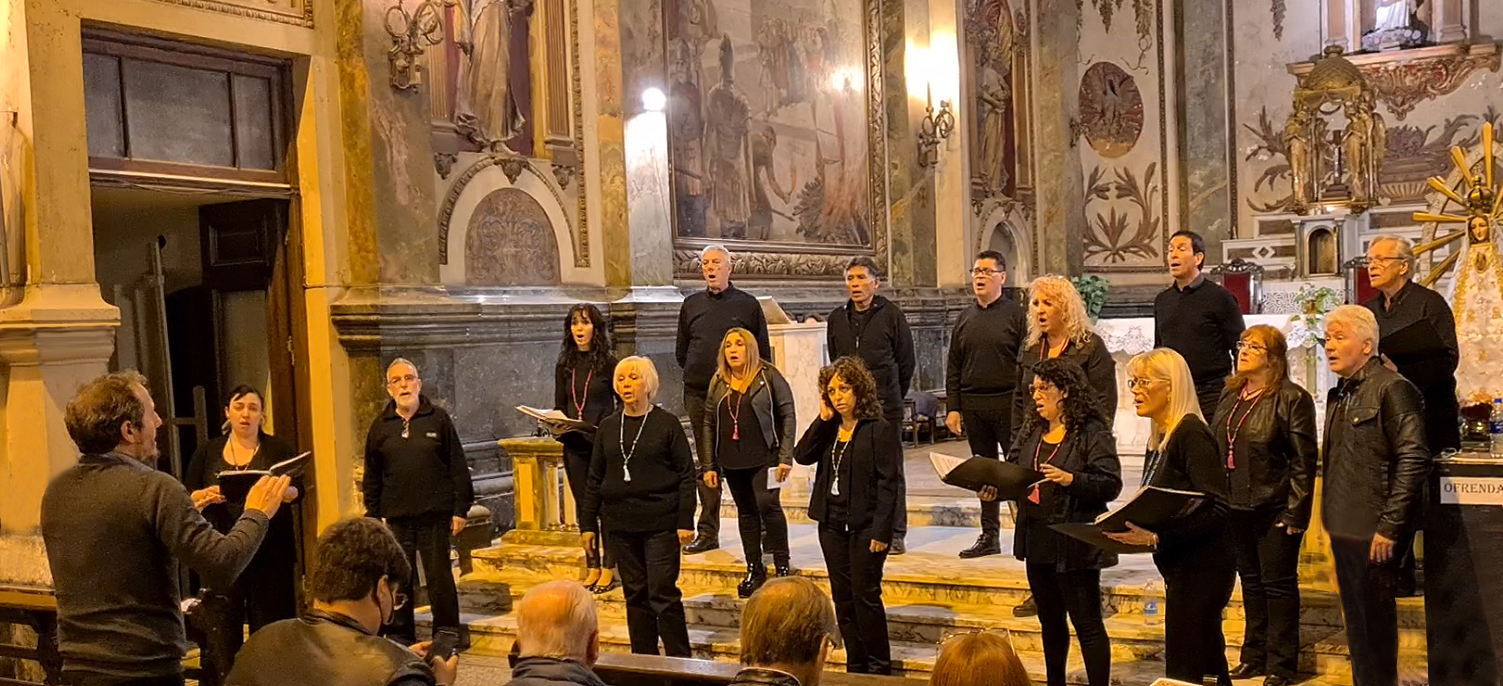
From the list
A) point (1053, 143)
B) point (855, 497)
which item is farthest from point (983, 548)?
point (1053, 143)

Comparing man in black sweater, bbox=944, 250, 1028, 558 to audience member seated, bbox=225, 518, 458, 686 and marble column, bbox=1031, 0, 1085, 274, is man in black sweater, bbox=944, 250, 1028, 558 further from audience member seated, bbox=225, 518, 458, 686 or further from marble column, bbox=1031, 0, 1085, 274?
marble column, bbox=1031, 0, 1085, 274

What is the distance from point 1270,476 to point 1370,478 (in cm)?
41

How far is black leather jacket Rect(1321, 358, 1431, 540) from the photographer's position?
4738 mm

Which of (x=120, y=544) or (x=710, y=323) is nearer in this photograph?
(x=120, y=544)

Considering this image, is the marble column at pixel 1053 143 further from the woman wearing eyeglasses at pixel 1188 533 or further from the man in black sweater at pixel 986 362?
the woman wearing eyeglasses at pixel 1188 533

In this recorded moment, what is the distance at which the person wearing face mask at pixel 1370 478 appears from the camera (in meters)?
4.75

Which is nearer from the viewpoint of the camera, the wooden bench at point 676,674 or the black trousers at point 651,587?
the wooden bench at point 676,674

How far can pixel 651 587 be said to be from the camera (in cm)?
597

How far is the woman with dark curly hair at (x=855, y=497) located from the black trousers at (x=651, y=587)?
0.67 metres

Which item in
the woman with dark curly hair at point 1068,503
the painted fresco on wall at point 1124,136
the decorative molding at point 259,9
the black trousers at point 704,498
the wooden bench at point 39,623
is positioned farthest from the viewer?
the painted fresco on wall at point 1124,136

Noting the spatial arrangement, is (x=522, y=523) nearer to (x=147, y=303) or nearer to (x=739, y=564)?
(x=739, y=564)

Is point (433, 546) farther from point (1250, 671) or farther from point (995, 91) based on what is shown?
point (995, 91)

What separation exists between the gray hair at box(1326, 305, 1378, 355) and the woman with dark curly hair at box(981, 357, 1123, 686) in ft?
2.86

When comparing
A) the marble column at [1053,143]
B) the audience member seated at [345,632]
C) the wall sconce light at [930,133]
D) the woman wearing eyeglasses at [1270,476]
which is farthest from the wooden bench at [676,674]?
the marble column at [1053,143]
